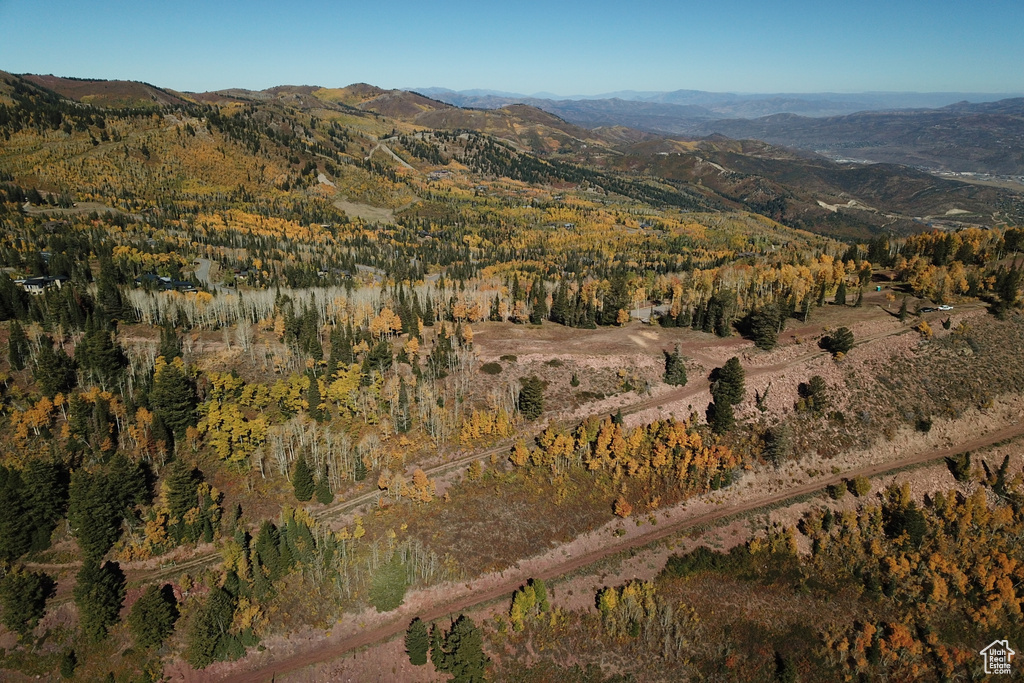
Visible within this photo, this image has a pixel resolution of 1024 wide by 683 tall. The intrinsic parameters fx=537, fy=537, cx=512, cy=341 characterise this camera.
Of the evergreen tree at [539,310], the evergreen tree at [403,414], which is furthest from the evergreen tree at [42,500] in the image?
the evergreen tree at [539,310]

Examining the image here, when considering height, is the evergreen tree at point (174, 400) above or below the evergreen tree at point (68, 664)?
above

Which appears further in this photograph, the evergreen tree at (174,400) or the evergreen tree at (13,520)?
the evergreen tree at (174,400)

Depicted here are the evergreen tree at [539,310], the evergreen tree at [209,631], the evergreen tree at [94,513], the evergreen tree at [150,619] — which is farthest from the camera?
the evergreen tree at [539,310]

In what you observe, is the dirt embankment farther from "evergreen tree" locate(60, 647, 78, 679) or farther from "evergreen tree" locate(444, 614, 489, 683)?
"evergreen tree" locate(60, 647, 78, 679)

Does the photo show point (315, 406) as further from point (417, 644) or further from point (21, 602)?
point (417, 644)

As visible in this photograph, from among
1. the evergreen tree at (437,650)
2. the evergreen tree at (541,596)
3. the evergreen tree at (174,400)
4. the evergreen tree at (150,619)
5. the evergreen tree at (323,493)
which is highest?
the evergreen tree at (174,400)

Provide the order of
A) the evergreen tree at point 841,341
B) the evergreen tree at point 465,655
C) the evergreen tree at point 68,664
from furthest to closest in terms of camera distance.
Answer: the evergreen tree at point 841,341
the evergreen tree at point 465,655
the evergreen tree at point 68,664

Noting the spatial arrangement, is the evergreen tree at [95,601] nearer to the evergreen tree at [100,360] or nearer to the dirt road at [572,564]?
the dirt road at [572,564]
